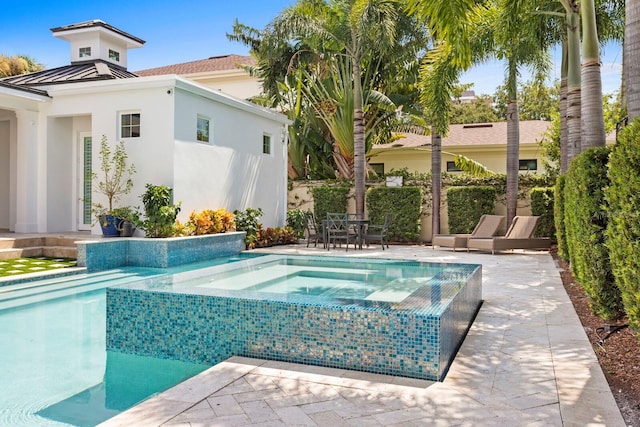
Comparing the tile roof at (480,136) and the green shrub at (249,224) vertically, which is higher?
the tile roof at (480,136)

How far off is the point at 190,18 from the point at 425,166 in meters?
14.4

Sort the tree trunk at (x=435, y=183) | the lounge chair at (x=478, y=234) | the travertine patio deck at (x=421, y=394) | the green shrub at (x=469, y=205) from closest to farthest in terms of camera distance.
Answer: the travertine patio deck at (x=421, y=394), the lounge chair at (x=478, y=234), the green shrub at (x=469, y=205), the tree trunk at (x=435, y=183)

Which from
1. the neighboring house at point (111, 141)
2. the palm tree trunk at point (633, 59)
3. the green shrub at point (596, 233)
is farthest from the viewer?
the neighboring house at point (111, 141)

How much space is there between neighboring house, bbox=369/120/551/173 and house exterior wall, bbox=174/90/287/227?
622 centimetres

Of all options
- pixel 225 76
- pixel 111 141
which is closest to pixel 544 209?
pixel 111 141

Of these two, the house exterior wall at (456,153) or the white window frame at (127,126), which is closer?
the white window frame at (127,126)

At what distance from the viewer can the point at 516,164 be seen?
16750mm

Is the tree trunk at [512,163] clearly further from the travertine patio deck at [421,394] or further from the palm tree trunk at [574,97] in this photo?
the travertine patio deck at [421,394]

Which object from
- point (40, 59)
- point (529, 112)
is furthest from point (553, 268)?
point (40, 59)

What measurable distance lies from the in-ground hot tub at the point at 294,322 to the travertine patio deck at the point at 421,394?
0.54ft

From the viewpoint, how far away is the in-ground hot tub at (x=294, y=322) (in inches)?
171

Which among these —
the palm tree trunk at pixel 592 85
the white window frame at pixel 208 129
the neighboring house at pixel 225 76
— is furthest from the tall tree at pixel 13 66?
the palm tree trunk at pixel 592 85

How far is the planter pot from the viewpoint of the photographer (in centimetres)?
1275

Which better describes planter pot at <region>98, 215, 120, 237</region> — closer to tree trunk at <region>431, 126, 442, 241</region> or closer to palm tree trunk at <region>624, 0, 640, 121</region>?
tree trunk at <region>431, 126, 442, 241</region>
